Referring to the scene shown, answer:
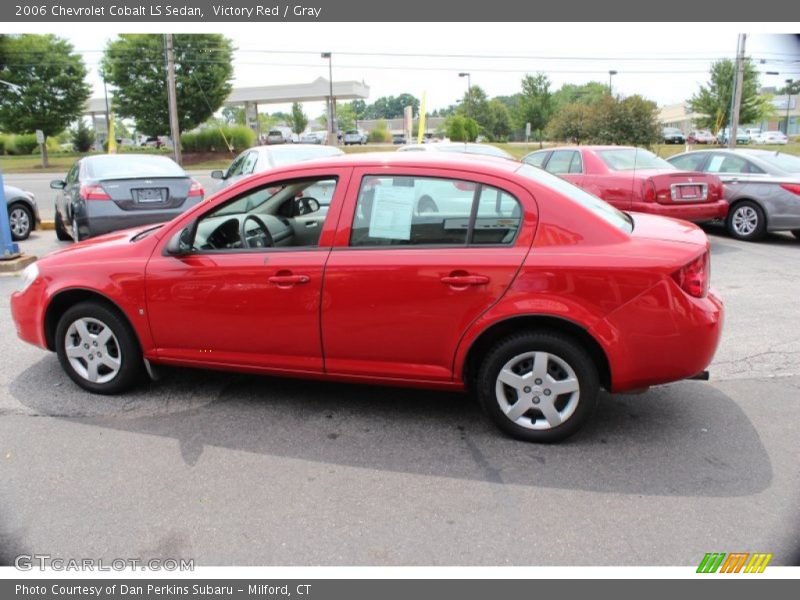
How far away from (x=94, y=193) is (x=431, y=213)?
22.7ft

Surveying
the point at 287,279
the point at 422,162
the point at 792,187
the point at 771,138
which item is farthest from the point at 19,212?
the point at 771,138

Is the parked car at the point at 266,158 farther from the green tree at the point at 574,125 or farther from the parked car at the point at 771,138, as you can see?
the parked car at the point at 771,138

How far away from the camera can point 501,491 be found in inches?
128

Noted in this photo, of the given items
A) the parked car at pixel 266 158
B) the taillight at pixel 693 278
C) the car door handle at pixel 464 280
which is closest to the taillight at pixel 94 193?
the parked car at pixel 266 158

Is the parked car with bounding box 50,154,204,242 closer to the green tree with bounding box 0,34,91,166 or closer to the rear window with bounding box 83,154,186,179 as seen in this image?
the rear window with bounding box 83,154,186,179

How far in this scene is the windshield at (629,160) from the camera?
9.91 metres

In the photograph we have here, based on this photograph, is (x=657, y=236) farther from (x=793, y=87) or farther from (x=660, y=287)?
(x=793, y=87)

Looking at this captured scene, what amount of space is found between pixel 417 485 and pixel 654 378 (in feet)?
4.70

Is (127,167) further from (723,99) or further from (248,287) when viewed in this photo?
(723,99)

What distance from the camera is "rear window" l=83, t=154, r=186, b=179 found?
944cm

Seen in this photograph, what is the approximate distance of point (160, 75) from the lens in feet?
147

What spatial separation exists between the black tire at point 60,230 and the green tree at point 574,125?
2511 cm

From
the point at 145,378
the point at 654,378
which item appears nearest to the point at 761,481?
the point at 654,378

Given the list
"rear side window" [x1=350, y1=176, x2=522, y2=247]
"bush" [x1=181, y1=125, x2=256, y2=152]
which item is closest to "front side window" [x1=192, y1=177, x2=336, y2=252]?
"rear side window" [x1=350, y1=176, x2=522, y2=247]
